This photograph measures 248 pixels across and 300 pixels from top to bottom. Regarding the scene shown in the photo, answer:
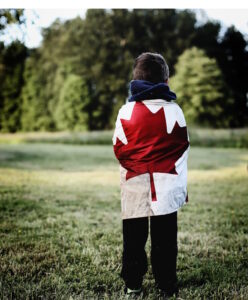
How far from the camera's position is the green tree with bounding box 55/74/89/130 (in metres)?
3.83

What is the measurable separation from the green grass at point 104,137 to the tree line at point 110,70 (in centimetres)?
8

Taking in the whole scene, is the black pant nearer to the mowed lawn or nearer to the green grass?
the mowed lawn

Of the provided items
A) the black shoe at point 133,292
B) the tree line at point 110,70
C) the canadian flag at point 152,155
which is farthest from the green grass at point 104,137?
the black shoe at point 133,292

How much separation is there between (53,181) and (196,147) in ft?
5.60

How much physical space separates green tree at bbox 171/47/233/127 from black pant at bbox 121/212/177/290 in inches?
74.3

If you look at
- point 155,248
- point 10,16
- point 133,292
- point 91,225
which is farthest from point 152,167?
point 10,16

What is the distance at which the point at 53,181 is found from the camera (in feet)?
13.0

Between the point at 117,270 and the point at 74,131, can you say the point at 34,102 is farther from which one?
the point at 117,270

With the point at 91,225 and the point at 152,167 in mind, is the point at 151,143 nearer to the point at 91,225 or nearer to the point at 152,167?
the point at 152,167

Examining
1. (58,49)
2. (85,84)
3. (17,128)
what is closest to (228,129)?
(85,84)

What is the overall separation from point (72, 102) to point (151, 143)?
2219 mm

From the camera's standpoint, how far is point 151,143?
182cm

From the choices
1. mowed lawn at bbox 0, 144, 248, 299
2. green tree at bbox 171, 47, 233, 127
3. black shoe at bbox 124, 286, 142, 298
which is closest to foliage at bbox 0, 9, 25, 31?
mowed lawn at bbox 0, 144, 248, 299

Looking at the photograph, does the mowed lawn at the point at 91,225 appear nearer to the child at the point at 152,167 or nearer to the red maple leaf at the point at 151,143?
the child at the point at 152,167
